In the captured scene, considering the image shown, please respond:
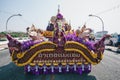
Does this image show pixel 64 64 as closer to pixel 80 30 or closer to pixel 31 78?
pixel 31 78

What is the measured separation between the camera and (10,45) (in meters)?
9.02

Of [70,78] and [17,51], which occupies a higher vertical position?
[17,51]

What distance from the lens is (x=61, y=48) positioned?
29.2 ft

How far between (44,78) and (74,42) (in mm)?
1965

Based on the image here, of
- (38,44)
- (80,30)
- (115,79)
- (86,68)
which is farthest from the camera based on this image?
(80,30)

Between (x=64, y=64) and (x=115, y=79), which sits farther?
(x=64, y=64)

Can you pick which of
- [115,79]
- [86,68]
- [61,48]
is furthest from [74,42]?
[115,79]

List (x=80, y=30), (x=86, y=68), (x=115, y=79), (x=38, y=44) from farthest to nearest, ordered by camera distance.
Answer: (x=80, y=30)
(x=86, y=68)
(x=38, y=44)
(x=115, y=79)

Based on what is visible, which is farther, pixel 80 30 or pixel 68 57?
pixel 80 30

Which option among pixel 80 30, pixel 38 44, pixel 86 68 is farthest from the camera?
pixel 80 30

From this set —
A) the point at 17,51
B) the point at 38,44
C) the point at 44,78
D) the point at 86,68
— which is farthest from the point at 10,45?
the point at 86,68

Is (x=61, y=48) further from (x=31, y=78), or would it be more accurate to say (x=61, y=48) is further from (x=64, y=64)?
(x=31, y=78)

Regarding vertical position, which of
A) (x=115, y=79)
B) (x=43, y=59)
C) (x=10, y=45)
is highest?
(x=10, y=45)

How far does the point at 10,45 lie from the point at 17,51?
1.38ft
